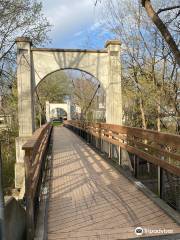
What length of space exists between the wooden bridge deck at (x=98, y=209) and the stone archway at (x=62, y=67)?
19.4 ft

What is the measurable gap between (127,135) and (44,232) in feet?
10.6

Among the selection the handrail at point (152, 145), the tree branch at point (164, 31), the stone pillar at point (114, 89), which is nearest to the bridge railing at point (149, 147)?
the handrail at point (152, 145)

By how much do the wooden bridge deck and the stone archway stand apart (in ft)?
19.4

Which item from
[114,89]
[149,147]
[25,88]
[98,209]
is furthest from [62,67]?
[98,209]

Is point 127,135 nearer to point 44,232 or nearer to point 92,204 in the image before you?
point 92,204

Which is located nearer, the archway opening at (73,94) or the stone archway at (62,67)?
the stone archway at (62,67)

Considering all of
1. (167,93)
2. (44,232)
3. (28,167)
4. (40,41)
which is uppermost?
(40,41)

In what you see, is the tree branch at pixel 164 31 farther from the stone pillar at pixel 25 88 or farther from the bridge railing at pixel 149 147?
the stone pillar at pixel 25 88

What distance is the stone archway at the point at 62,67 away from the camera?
38.1 ft

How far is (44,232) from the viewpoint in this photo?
3.37m

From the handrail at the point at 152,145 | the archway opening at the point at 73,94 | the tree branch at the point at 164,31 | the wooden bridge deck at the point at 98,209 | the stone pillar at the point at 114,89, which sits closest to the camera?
the wooden bridge deck at the point at 98,209

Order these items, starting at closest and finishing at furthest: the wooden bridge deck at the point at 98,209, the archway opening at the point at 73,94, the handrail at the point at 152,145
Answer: the wooden bridge deck at the point at 98,209 < the handrail at the point at 152,145 < the archway opening at the point at 73,94

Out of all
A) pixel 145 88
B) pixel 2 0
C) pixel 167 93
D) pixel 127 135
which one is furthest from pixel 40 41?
pixel 127 135

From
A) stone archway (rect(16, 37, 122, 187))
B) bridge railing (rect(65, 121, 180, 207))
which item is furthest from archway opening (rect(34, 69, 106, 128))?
bridge railing (rect(65, 121, 180, 207))
